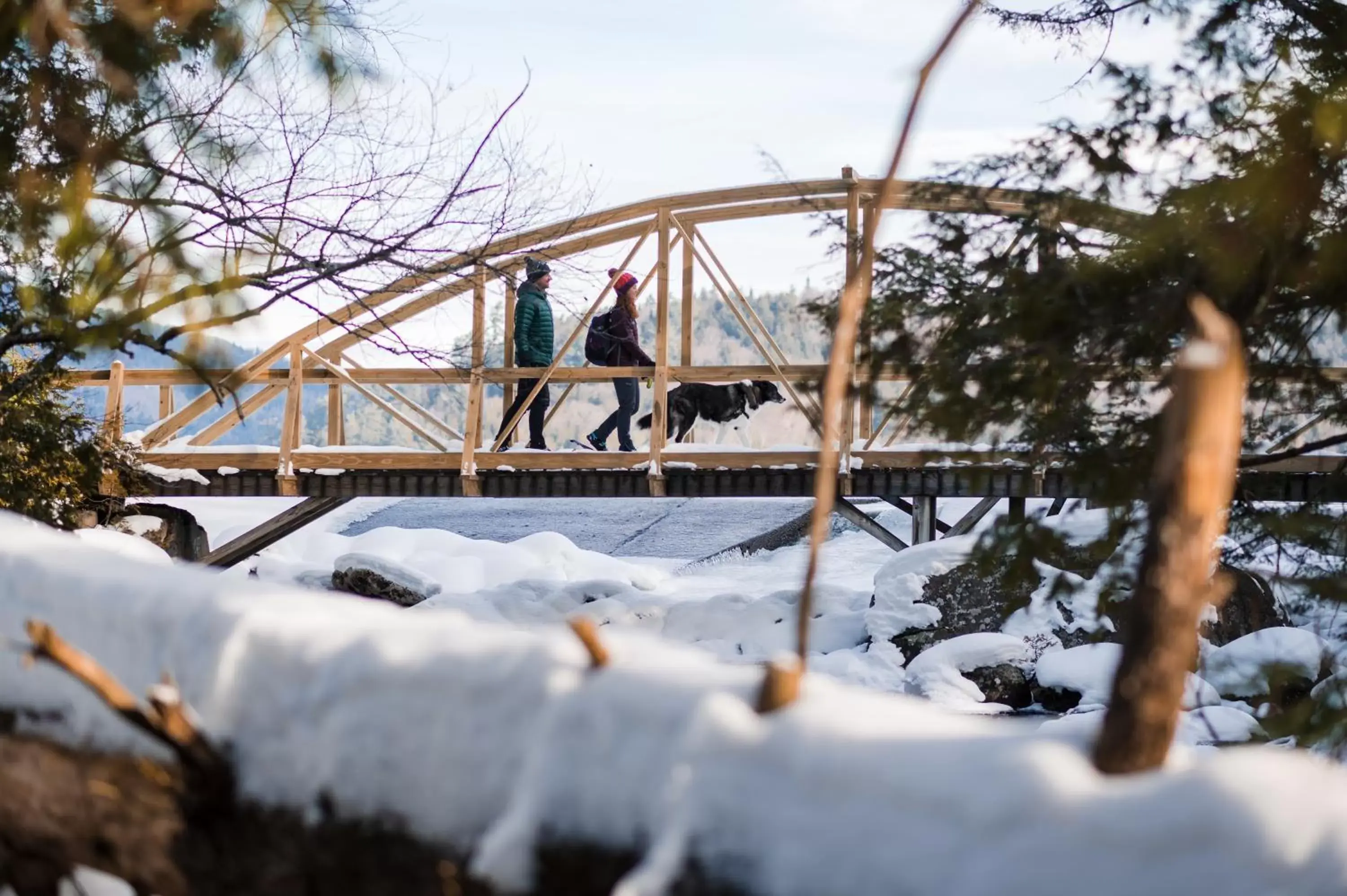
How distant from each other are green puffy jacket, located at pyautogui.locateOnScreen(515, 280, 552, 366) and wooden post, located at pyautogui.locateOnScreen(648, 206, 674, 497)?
0.90m

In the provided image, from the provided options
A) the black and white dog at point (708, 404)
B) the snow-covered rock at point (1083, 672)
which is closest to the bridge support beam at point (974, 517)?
the black and white dog at point (708, 404)

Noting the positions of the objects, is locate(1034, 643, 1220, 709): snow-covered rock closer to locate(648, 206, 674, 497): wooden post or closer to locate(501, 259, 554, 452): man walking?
locate(648, 206, 674, 497): wooden post

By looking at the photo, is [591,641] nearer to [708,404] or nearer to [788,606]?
[708,404]

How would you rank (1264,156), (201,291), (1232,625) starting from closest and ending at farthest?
(1264,156), (201,291), (1232,625)

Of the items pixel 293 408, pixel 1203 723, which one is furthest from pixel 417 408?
pixel 1203 723

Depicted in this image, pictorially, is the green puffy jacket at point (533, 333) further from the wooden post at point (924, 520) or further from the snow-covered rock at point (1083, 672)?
the snow-covered rock at point (1083, 672)

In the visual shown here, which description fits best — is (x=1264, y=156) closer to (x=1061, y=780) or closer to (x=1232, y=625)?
(x=1061, y=780)

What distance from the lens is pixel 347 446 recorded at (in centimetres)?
1109

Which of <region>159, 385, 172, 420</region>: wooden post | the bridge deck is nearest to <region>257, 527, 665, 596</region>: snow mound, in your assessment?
the bridge deck

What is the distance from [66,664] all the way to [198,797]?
239 millimetres

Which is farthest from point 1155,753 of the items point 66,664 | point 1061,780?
point 66,664

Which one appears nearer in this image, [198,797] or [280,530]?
[198,797]

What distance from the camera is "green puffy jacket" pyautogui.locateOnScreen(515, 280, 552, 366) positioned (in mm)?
10547

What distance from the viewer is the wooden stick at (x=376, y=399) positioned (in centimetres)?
1023
